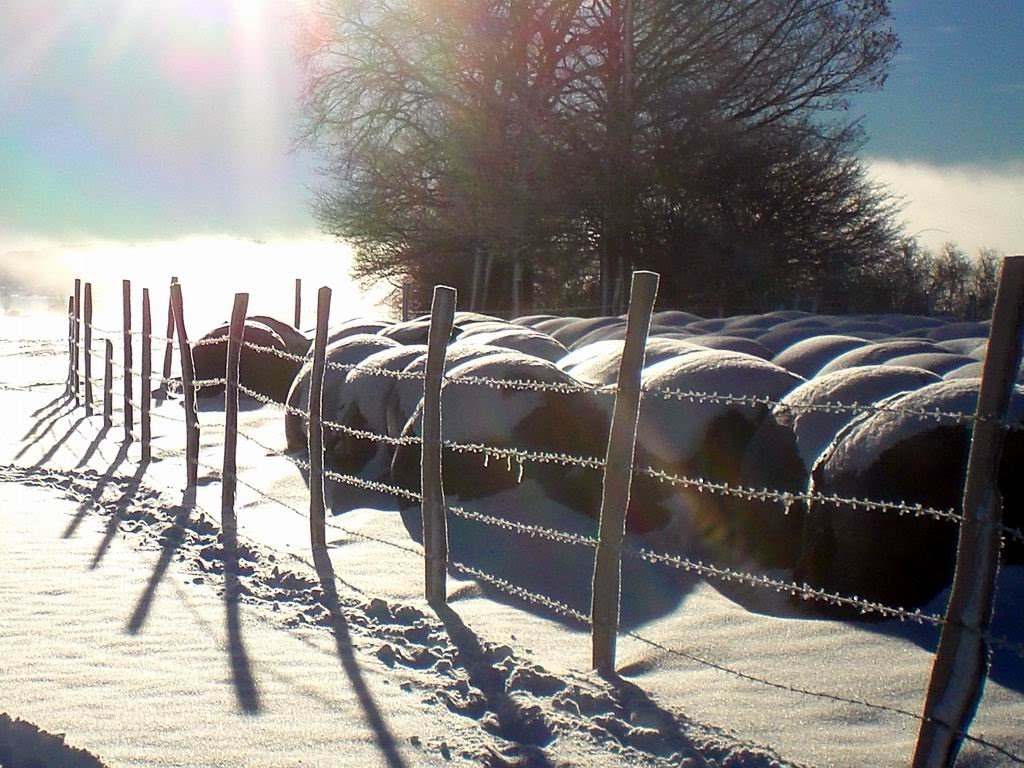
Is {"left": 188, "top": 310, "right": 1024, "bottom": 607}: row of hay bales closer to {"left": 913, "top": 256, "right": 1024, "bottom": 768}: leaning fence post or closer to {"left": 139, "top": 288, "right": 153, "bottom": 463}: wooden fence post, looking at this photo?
{"left": 913, "top": 256, "right": 1024, "bottom": 768}: leaning fence post

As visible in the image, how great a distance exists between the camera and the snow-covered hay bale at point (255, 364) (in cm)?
1566

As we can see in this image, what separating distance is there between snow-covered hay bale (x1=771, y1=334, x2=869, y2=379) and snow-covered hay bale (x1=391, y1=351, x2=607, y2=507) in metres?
2.81

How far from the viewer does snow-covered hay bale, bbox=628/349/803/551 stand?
23.5ft

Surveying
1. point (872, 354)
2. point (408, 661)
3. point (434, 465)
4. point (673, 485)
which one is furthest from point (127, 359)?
point (408, 661)

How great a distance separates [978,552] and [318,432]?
463 centimetres

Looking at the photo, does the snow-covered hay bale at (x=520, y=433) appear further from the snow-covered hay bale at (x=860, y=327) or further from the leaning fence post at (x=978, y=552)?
the snow-covered hay bale at (x=860, y=327)

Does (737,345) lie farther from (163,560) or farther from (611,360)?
(163,560)

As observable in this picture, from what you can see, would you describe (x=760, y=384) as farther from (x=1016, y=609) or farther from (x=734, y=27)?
(x=734, y=27)

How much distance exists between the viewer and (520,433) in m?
7.75

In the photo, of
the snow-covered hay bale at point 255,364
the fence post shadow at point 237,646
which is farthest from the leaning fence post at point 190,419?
the snow-covered hay bale at point 255,364

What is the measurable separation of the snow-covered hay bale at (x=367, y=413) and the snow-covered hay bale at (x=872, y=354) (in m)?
3.68

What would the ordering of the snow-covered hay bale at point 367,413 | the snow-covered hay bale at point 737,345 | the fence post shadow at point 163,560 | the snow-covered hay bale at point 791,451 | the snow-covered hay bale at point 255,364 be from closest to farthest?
the fence post shadow at point 163,560 → the snow-covered hay bale at point 791,451 → the snow-covered hay bale at point 367,413 → the snow-covered hay bale at point 737,345 → the snow-covered hay bale at point 255,364

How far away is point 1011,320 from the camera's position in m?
3.30

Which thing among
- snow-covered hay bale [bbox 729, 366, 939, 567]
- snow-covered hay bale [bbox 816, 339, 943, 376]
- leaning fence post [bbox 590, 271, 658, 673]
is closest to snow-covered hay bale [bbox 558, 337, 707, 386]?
snow-covered hay bale [bbox 816, 339, 943, 376]
